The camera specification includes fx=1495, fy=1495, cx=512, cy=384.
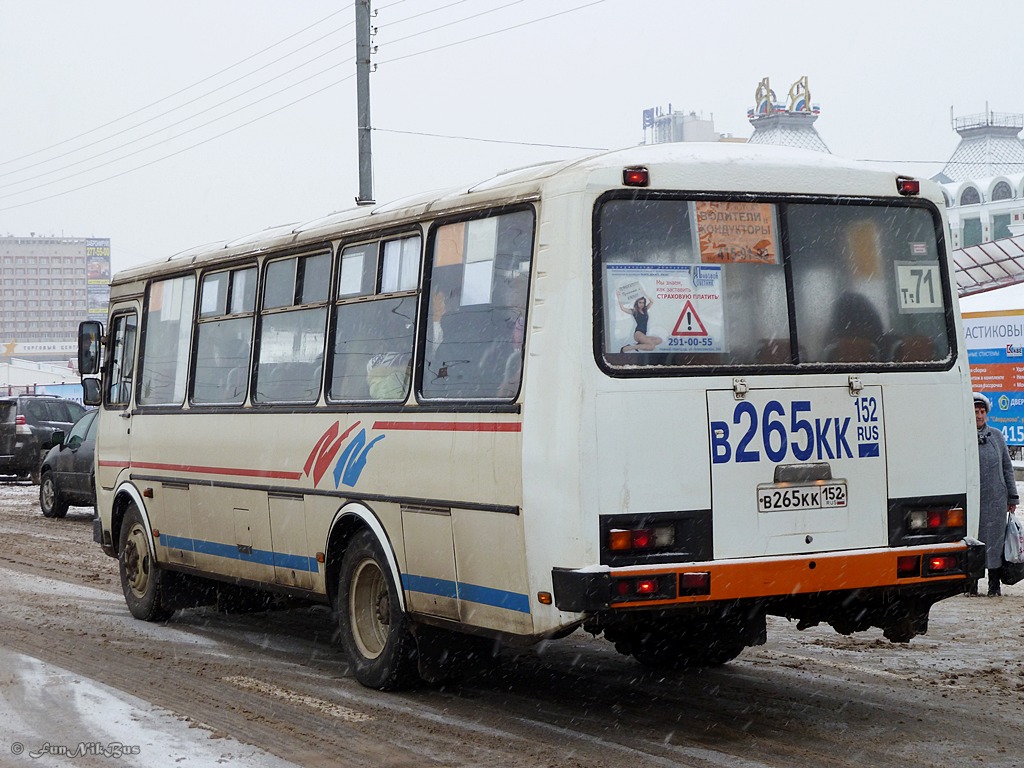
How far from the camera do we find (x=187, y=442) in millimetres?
10938

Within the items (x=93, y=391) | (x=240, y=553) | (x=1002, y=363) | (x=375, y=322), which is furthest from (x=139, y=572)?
(x=1002, y=363)

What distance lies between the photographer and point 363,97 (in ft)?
76.2

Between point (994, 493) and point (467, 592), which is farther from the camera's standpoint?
point (994, 493)

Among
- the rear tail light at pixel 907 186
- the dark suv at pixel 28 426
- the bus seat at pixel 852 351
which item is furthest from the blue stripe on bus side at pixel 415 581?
the dark suv at pixel 28 426

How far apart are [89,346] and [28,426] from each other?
668 inches

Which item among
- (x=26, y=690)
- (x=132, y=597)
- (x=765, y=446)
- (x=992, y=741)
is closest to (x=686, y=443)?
(x=765, y=446)

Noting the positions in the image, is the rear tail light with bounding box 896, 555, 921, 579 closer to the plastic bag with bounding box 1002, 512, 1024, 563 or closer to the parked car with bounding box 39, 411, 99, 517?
the plastic bag with bounding box 1002, 512, 1024, 563

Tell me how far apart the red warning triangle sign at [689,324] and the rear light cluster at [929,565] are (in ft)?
4.90

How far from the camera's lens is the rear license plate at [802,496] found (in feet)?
23.2

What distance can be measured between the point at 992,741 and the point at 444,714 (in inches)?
108

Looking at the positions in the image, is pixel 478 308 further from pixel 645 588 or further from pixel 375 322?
pixel 645 588

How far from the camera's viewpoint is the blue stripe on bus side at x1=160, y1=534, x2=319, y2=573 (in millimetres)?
9297

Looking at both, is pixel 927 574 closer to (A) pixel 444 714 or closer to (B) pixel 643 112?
(A) pixel 444 714

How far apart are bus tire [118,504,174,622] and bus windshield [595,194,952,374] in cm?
588
